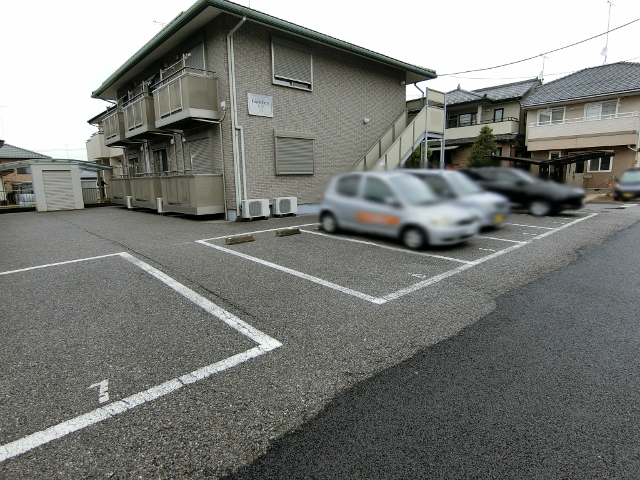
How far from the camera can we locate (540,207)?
0.94 m

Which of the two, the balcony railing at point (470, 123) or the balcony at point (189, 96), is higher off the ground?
the balcony at point (189, 96)

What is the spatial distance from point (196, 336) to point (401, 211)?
1195 cm

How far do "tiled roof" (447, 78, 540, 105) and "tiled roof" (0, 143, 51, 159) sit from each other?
80378mm

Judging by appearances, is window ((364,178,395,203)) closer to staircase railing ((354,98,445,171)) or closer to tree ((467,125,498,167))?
tree ((467,125,498,167))

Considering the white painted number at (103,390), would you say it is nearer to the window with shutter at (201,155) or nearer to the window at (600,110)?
the window at (600,110)

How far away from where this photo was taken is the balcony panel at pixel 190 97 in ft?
53.7

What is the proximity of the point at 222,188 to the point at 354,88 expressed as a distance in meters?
20.6

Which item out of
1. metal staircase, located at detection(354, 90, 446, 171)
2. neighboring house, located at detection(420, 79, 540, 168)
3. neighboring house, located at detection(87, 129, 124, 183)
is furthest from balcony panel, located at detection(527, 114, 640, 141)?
neighboring house, located at detection(87, 129, 124, 183)

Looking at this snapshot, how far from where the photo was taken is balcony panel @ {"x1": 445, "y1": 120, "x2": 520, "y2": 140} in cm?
188

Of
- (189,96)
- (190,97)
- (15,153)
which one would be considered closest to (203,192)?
(190,97)

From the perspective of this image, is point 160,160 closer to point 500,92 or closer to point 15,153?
point 500,92

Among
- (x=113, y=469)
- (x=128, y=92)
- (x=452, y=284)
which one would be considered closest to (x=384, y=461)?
(x=113, y=469)

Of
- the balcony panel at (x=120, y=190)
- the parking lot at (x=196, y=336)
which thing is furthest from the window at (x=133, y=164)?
the parking lot at (x=196, y=336)

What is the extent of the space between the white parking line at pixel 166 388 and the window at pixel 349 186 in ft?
32.3
